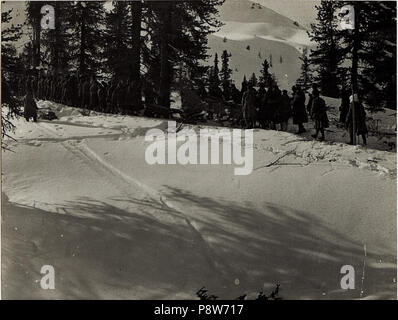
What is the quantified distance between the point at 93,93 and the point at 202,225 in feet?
36.6

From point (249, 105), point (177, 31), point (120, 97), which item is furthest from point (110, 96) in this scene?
point (249, 105)

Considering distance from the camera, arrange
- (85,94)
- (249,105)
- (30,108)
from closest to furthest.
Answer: (249,105) < (30,108) < (85,94)

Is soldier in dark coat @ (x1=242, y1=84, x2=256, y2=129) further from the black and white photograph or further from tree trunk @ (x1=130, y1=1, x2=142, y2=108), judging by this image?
tree trunk @ (x1=130, y1=1, x2=142, y2=108)

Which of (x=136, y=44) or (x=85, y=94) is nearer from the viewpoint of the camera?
(x=136, y=44)

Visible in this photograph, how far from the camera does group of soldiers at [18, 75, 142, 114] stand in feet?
54.0

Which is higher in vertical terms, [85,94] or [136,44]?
[136,44]

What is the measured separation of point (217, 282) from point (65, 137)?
7.61 m

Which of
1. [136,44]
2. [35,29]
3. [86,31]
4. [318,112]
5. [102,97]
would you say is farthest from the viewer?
[86,31]

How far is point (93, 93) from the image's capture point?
57.4 ft

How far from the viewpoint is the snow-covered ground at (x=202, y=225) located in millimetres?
6727

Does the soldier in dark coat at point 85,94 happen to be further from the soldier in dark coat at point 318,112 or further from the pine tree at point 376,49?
the pine tree at point 376,49

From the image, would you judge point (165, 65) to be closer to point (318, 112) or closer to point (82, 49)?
point (318, 112)

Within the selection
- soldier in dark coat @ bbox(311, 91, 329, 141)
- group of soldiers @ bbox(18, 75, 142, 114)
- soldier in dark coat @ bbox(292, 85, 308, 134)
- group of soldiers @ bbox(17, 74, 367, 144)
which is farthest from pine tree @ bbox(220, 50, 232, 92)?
soldier in dark coat @ bbox(311, 91, 329, 141)
